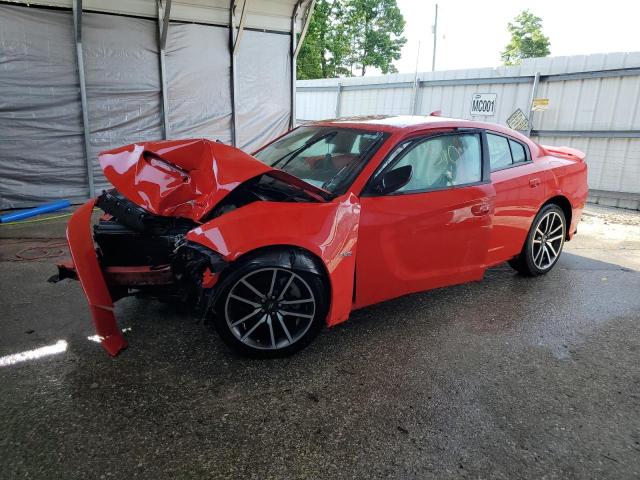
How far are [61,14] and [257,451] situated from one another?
7.34 meters

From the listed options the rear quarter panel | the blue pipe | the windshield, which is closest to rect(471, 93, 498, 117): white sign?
the rear quarter panel

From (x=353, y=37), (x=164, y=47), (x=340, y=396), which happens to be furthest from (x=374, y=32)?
(x=340, y=396)

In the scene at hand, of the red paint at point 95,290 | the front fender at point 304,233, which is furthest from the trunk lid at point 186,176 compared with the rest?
the red paint at point 95,290

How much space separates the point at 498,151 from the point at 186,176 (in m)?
2.67

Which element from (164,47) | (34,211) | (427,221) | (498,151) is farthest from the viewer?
(164,47)

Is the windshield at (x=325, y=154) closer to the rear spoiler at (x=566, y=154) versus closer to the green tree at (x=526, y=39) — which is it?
the rear spoiler at (x=566, y=154)

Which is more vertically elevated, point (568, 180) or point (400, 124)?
point (400, 124)

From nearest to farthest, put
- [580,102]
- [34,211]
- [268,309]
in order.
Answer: [268,309] < [34,211] < [580,102]

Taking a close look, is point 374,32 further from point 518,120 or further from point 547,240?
point 547,240

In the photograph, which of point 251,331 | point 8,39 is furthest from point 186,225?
point 8,39

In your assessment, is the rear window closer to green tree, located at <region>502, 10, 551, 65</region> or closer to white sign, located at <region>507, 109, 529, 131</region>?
white sign, located at <region>507, 109, 529, 131</region>

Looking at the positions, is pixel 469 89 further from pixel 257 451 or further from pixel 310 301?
pixel 257 451

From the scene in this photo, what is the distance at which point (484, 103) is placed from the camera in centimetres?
1091

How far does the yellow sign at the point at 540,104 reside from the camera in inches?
383
